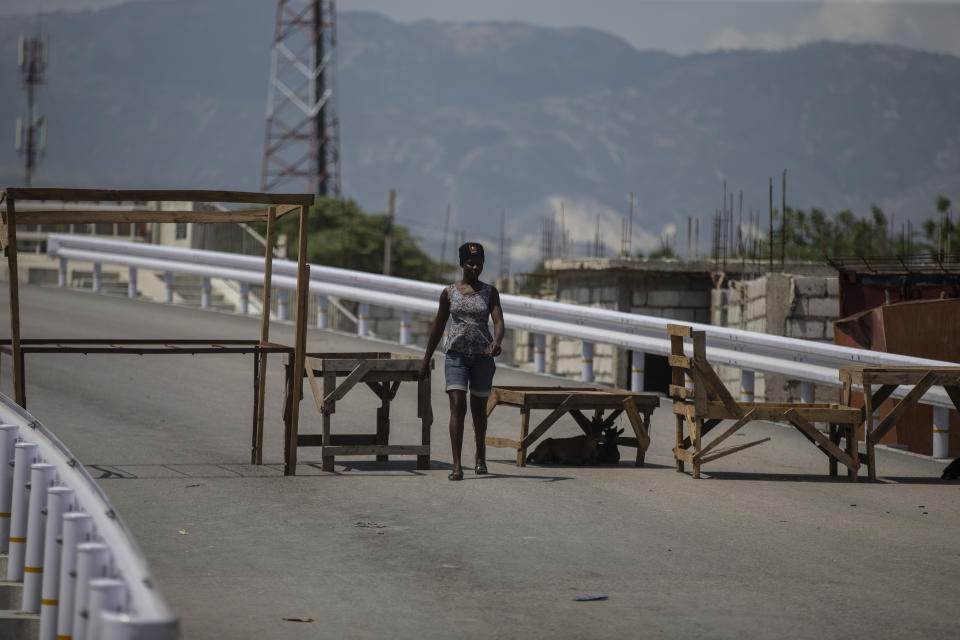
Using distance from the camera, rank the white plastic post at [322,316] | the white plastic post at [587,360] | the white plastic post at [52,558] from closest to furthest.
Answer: the white plastic post at [52,558] < the white plastic post at [587,360] < the white plastic post at [322,316]

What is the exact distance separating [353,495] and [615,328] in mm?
7794

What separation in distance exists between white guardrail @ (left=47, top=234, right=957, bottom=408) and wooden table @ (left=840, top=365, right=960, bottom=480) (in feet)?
6.35

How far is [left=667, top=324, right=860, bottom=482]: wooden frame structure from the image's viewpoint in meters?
10.4

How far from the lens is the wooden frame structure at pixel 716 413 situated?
10.4 metres

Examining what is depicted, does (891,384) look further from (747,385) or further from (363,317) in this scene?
(363,317)

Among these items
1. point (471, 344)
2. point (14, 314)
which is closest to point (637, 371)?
point (471, 344)

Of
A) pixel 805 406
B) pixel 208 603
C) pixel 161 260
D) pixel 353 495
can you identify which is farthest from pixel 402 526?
pixel 161 260

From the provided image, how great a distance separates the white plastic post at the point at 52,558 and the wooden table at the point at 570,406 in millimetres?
5594

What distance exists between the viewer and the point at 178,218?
10.9 m

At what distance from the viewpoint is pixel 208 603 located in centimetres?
598

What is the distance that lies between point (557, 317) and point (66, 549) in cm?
1234

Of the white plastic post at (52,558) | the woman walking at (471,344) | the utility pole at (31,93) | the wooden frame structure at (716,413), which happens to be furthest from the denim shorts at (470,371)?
the utility pole at (31,93)

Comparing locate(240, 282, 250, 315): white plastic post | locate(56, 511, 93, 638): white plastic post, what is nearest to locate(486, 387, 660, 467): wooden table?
locate(56, 511, 93, 638): white plastic post

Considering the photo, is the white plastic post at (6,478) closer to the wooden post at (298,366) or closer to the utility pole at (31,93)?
the wooden post at (298,366)
